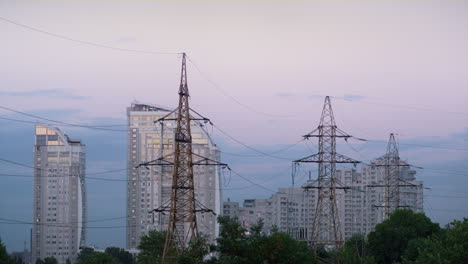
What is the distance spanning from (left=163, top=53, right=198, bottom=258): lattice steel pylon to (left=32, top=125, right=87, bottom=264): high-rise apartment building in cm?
10527

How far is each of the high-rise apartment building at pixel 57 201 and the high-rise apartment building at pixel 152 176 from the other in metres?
9.32

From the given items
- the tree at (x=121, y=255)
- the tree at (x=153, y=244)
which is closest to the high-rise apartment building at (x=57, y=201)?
the tree at (x=121, y=255)

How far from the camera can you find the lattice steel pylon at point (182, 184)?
41.0m

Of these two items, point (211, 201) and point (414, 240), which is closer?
point (414, 240)

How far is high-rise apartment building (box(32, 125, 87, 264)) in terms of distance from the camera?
145 metres

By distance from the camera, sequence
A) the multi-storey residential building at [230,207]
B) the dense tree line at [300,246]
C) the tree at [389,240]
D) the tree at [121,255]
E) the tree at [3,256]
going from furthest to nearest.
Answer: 1. the multi-storey residential building at [230,207]
2. the tree at [121,255]
3. the tree at [389,240]
4. the tree at [3,256]
5. the dense tree line at [300,246]

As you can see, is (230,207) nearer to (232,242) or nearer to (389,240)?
(389,240)

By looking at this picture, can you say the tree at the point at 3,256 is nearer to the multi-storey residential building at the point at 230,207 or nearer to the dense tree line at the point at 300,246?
the dense tree line at the point at 300,246

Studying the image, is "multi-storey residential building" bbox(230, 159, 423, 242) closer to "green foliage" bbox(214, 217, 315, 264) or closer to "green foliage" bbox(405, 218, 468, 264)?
"green foliage" bbox(405, 218, 468, 264)

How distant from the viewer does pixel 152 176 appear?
467ft

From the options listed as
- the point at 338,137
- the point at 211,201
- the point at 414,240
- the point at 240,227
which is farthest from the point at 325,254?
the point at 211,201

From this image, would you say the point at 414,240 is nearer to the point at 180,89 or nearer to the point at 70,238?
the point at 180,89

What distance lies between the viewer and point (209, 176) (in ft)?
456

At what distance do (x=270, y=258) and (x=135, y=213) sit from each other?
112m
